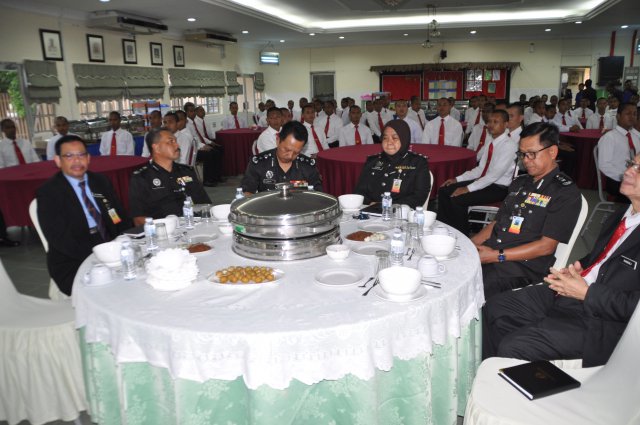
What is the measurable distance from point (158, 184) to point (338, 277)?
1.87 m

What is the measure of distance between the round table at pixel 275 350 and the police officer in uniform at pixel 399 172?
1.55 metres

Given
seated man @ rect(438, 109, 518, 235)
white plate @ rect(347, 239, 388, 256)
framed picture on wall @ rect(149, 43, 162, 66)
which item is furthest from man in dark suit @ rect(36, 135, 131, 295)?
framed picture on wall @ rect(149, 43, 162, 66)

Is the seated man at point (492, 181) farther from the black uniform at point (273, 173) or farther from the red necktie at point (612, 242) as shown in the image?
the red necktie at point (612, 242)

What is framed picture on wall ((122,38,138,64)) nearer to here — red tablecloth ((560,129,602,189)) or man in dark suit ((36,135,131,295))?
man in dark suit ((36,135,131,295))

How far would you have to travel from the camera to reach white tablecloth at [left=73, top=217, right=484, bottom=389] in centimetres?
147

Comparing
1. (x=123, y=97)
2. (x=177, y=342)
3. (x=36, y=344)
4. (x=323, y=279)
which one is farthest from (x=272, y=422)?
(x=123, y=97)

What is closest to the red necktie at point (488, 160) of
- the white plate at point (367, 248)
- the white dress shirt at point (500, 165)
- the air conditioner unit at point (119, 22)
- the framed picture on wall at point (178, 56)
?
the white dress shirt at point (500, 165)

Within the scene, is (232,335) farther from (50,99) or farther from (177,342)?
(50,99)

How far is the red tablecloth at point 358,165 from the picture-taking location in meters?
5.15

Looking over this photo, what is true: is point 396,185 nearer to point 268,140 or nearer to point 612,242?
point 612,242

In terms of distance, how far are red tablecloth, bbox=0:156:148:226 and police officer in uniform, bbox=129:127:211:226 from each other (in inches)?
78.2

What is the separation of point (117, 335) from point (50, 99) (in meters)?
8.08

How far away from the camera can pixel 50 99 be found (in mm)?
8188

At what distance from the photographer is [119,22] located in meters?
8.49
